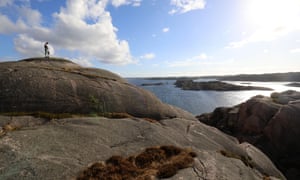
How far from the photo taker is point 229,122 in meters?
45.8

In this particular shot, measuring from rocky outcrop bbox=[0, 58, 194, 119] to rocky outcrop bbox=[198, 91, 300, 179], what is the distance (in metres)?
21.1

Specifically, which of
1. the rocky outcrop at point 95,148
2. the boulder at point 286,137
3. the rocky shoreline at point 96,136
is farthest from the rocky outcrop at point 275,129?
the rocky outcrop at point 95,148

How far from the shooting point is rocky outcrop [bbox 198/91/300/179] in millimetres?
30500

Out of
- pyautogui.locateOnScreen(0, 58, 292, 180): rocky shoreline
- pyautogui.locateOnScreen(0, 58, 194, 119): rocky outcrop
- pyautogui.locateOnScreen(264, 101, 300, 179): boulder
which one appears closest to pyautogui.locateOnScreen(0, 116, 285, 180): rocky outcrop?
pyautogui.locateOnScreen(0, 58, 292, 180): rocky shoreline

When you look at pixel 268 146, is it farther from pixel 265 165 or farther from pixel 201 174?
pixel 201 174

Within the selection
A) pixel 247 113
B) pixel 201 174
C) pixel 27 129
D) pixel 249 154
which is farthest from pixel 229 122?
pixel 27 129

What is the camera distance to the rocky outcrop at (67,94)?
14.1m

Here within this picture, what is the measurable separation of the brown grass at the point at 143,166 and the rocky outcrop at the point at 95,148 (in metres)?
0.05

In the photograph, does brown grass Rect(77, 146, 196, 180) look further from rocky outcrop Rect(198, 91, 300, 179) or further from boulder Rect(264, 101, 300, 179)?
boulder Rect(264, 101, 300, 179)

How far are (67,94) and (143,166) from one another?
8.45 meters

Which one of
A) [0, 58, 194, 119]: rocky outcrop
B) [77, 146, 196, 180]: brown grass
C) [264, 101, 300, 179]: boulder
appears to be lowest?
[264, 101, 300, 179]: boulder

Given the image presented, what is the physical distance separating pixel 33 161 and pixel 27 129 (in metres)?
3.01

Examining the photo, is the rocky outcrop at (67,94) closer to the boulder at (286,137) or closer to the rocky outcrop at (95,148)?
the rocky outcrop at (95,148)

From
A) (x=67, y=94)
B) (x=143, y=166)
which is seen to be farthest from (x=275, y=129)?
(x=67, y=94)
